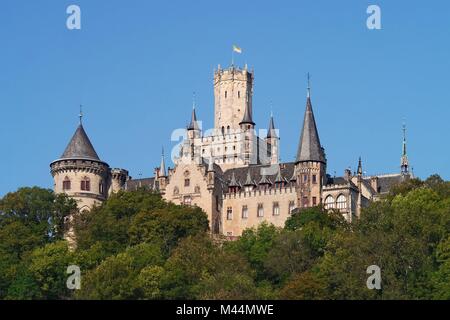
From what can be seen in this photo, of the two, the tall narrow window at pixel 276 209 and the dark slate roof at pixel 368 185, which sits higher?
the dark slate roof at pixel 368 185

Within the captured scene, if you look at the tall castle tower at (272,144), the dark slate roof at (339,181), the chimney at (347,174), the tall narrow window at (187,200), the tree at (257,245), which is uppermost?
the tall castle tower at (272,144)

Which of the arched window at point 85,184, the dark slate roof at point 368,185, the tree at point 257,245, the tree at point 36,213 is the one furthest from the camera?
the arched window at point 85,184

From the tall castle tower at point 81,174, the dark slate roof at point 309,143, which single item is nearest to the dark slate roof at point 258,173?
the dark slate roof at point 309,143

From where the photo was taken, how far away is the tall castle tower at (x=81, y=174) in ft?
485

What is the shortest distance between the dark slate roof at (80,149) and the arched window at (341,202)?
2607 cm

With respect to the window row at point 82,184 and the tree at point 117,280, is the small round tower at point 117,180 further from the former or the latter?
the tree at point 117,280

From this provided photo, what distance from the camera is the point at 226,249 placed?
424ft

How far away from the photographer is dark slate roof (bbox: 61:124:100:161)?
490 ft

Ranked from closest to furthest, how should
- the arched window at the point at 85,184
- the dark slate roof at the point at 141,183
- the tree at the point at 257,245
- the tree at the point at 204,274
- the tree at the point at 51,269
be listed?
1. the tree at the point at 204,274
2. the tree at the point at 51,269
3. the tree at the point at 257,245
4. the arched window at the point at 85,184
5. the dark slate roof at the point at 141,183

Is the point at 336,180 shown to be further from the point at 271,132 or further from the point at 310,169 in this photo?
the point at 271,132

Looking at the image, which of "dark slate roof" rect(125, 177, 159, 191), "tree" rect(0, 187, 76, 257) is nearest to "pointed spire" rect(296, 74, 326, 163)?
"dark slate roof" rect(125, 177, 159, 191)

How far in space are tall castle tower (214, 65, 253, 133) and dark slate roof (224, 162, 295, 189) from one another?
25.1 meters

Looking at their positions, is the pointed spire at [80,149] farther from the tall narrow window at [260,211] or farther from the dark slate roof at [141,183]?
the tall narrow window at [260,211]

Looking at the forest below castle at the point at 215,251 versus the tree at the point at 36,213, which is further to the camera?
the tree at the point at 36,213
